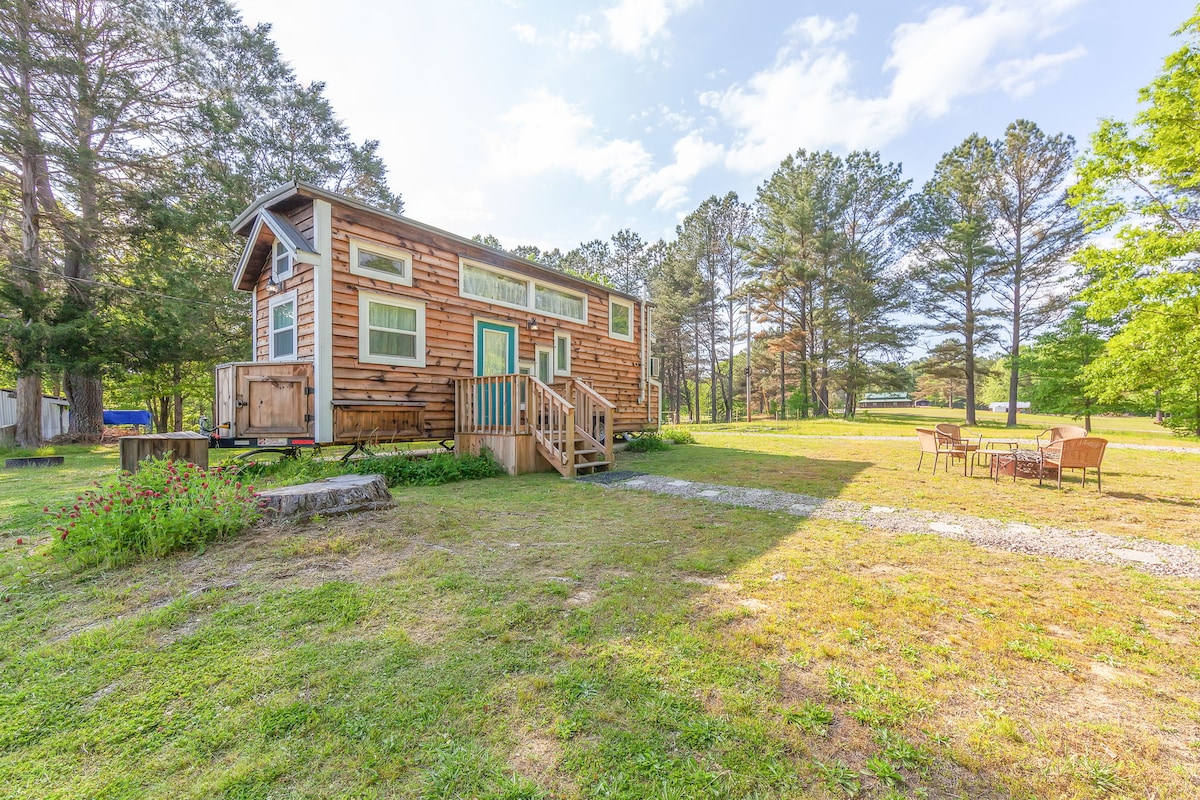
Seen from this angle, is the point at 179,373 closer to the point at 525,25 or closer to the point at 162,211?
the point at 162,211

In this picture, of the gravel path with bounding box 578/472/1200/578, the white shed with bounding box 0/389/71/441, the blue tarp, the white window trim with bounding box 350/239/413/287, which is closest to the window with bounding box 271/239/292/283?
the white window trim with bounding box 350/239/413/287

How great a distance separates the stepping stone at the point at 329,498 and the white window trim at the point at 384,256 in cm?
396

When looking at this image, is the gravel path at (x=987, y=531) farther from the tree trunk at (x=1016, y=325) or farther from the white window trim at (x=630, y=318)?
the tree trunk at (x=1016, y=325)

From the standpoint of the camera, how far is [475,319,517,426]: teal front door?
7.68 meters

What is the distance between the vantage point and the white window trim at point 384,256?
7184 millimetres

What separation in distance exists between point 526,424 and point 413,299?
3.05 meters

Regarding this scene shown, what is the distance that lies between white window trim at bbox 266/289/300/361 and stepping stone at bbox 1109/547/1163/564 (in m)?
10.1

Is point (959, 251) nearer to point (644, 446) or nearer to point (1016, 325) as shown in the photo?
point (1016, 325)

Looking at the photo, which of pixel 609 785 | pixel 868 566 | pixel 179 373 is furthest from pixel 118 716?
pixel 179 373

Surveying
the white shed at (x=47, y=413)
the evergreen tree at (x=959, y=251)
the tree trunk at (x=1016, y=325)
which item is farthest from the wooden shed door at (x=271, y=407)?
the tree trunk at (x=1016, y=325)

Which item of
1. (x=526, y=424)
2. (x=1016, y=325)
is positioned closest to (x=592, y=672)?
(x=526, y=424)

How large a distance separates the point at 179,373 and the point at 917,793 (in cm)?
2361

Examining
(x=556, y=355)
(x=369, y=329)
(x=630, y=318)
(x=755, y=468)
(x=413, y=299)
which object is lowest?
(x=755, y=468)

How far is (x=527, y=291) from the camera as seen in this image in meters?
9.81
